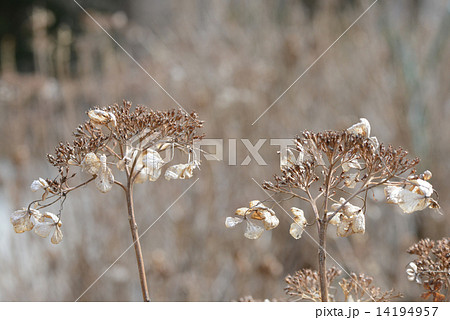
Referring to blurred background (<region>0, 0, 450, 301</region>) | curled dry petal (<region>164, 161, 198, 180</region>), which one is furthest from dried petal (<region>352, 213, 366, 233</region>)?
blurred background (<region>0, 0, 450, 301</region>)

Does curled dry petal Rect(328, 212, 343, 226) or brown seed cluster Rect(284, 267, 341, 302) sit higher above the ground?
curled dry petal Rect(328, 212, 343, 226)

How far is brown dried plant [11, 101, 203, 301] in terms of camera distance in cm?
44

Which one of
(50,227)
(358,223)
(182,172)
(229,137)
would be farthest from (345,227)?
(229,137)

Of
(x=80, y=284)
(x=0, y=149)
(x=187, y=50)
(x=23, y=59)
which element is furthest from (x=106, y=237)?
(x=23, y=59)

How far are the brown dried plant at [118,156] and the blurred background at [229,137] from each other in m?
1.00

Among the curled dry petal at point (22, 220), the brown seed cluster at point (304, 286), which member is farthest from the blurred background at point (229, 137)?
the curled dry petal at point (22, 220)

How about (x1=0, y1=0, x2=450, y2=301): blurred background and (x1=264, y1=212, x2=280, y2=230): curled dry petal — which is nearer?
(x1=264, y1=212, x2=280, y2=230): curled dry petal

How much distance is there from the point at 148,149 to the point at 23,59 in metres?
5.75

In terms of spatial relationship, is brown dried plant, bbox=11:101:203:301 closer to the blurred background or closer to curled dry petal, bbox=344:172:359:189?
curled dry petal, bbox=344:172:359:189

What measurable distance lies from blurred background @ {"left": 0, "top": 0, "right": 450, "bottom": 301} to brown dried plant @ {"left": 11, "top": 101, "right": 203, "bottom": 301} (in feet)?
3.29

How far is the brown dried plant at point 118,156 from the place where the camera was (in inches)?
17.2

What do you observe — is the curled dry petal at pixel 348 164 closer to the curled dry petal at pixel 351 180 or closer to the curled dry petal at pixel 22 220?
the curled dry petal at pixel 351 180

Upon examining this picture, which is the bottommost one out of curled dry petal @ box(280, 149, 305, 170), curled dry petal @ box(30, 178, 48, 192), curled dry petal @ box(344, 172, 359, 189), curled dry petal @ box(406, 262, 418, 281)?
curled dry petal @ box(406, 262, 418, 281)
